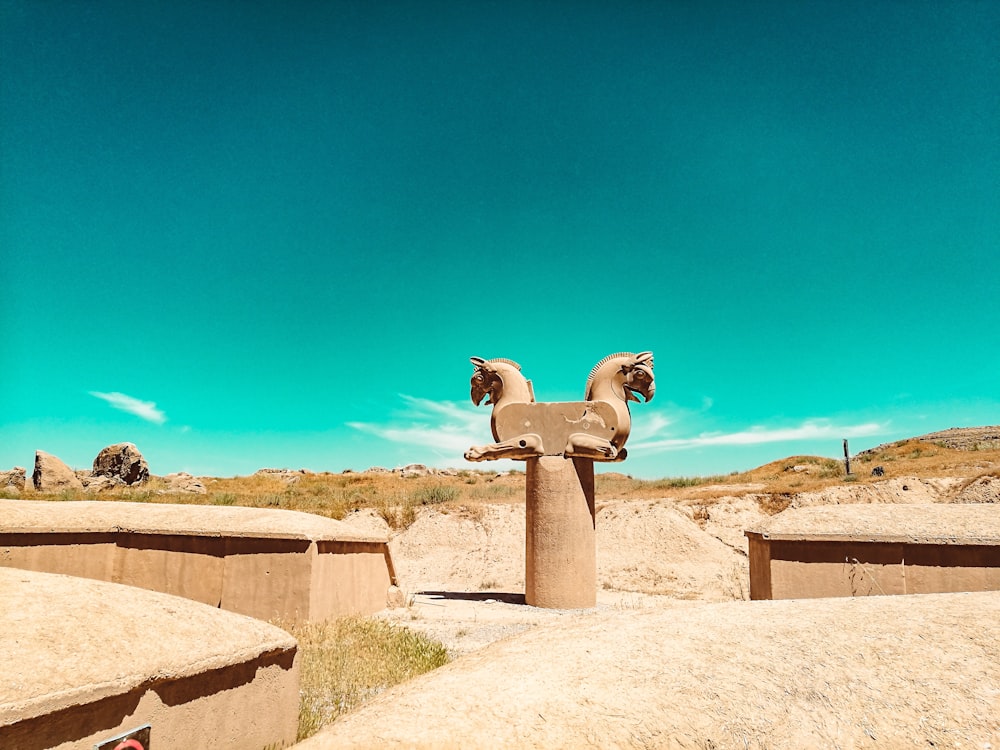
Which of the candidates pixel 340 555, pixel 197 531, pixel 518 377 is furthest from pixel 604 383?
pixel 197 531

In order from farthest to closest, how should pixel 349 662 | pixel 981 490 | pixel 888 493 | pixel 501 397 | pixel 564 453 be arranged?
pixel 888 493 < pixel 981 490 < pixel 501 397 < pixel 564 453 < pixel 349 662

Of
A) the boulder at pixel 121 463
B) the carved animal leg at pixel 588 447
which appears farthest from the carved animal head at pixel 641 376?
the boulder at pixel 121 463

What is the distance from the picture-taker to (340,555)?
9094 mm

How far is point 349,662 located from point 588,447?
5.66 meters

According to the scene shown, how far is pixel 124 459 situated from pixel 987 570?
92.0 ft

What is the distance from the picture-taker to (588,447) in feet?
35.0

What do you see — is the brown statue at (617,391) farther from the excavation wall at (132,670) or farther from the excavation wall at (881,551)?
the excavation wall at (132,670)

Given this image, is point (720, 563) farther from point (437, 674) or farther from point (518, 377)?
point (437, 674)

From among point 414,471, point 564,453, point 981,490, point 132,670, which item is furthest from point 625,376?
point 414,471

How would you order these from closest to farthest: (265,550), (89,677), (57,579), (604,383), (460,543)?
(89,677), (57,579), (265,550), (604,383), (460,543)

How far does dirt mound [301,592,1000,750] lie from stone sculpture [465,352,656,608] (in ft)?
23.8

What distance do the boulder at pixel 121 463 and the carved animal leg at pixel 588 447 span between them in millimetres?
22042

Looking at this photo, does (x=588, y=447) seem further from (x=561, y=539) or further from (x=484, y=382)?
(x=484, y=382)

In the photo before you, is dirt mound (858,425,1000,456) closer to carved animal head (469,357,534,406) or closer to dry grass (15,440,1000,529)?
dry grass (15,440,1000,529)
